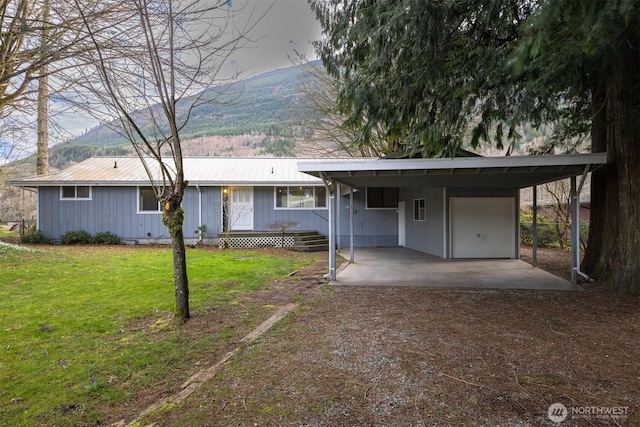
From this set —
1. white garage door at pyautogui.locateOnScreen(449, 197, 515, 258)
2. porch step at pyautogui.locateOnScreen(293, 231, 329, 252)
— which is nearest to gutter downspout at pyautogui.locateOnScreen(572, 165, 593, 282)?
white garage door at pyautogui.locateOnScreen(449, 197, 515, 258)

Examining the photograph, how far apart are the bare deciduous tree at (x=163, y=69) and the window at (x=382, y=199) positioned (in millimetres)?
10020

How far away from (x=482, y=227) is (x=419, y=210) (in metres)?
2.34

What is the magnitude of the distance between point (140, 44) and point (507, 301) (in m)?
6.44

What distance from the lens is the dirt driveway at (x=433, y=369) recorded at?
246 cm

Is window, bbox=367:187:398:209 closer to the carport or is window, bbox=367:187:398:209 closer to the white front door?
the white front door

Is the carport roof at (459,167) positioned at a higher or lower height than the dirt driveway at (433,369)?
higher

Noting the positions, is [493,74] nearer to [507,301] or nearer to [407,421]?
[507,301]

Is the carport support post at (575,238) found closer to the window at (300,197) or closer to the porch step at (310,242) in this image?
the porch step at (310,242)

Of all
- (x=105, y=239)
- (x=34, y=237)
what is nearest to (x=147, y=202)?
(x=105, y=239)

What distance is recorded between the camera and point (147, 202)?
1410 cm

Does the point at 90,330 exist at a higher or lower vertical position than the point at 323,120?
lower

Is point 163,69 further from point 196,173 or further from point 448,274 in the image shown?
point 196,173

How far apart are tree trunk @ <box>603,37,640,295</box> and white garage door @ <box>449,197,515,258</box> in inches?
158

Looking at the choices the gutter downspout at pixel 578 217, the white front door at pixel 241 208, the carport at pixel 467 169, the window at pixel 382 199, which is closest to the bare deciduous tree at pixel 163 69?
the carport at pixel 467 169
